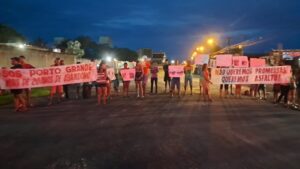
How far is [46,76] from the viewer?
68.5 feet

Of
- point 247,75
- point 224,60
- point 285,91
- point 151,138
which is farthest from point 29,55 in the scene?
point 151,138

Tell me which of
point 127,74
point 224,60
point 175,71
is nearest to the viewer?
point 224,60

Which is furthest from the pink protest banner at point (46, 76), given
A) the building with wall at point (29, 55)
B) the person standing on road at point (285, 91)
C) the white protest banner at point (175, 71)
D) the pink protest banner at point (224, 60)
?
the building with wall at point (29, 55)

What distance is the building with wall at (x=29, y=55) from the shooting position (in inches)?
1193

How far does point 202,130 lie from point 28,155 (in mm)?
4962

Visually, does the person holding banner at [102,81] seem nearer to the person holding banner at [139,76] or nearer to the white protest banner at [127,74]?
the person holding banner at [139,76]

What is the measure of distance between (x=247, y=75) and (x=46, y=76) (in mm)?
10120

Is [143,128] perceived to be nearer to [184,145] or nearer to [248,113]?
[184,145]

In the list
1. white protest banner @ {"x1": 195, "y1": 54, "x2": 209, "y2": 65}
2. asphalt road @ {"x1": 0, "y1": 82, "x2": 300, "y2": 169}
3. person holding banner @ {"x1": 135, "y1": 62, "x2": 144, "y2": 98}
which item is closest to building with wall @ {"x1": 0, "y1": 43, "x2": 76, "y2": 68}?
person holding banner @ {"x1": 135, "y1": 62, "x2": 144, "y2": 98}

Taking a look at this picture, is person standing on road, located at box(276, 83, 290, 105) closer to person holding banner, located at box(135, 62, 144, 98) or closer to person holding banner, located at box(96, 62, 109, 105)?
person holding banner, located at box(135, 62, 144, 98)

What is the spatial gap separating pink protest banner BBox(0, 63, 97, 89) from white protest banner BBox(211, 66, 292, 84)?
21.5 ft

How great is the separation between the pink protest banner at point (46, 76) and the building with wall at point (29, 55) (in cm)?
994

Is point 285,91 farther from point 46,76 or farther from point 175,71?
point 46,76

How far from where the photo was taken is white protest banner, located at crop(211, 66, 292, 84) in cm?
2228
